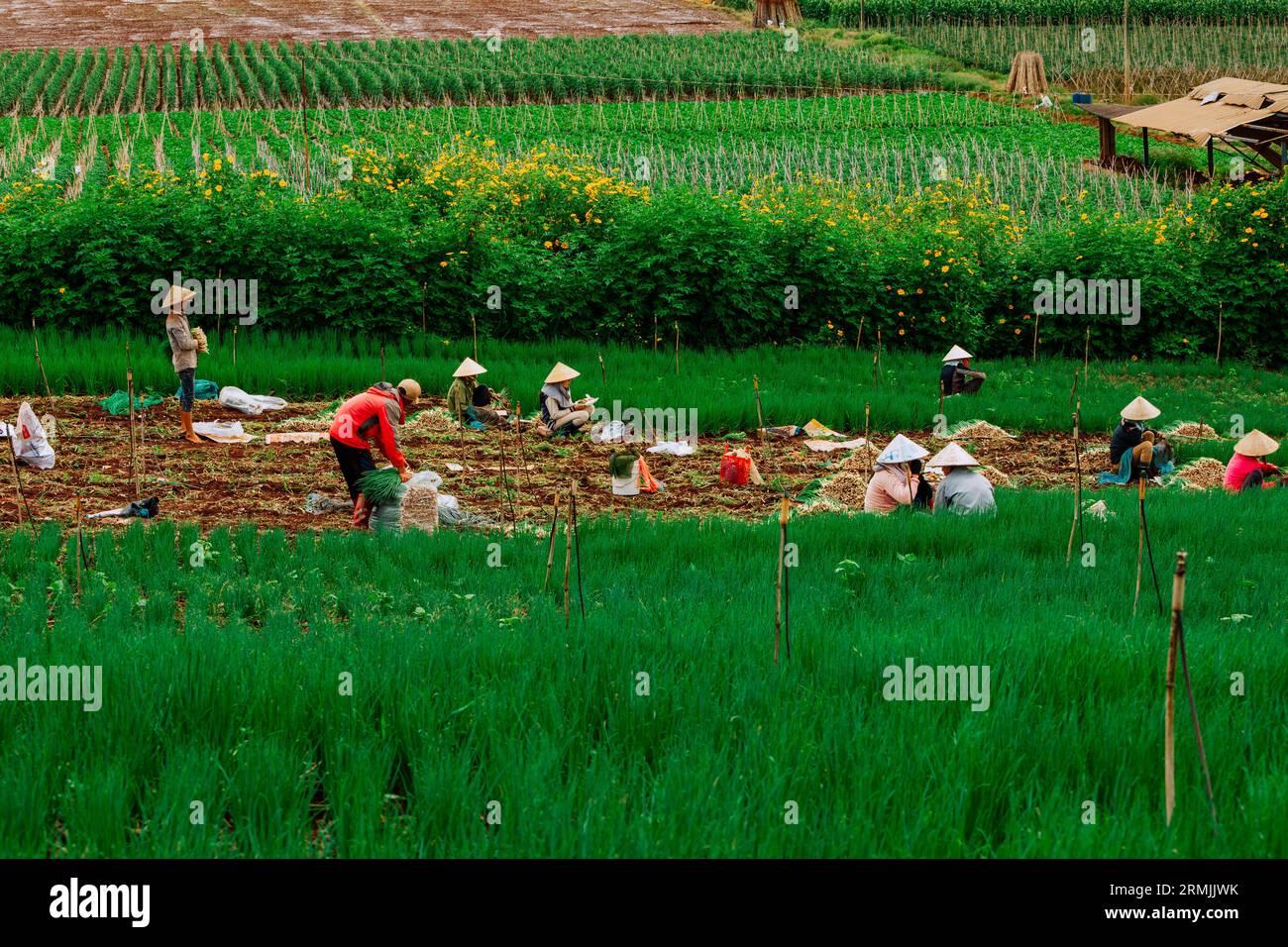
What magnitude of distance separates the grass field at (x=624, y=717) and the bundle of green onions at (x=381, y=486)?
172 cm

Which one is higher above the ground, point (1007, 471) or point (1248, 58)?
point (1248, 58)

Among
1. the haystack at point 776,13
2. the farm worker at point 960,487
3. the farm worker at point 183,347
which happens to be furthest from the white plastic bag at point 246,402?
the haystack at point 776,13

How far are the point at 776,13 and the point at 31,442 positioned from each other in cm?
5989

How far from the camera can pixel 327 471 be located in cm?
1288

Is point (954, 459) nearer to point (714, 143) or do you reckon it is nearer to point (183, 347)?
point (183, 347)

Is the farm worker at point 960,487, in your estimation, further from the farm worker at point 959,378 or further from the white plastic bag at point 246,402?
the white plastic bag at point 246,402

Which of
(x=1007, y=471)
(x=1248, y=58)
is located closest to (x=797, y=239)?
(x=1007, y=471)

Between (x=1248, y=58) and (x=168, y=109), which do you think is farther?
(x=1248, y=58)

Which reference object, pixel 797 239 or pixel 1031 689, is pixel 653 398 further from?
pixel 1031 689

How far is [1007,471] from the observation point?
13.9m

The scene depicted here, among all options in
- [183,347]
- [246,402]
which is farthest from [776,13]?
[183,347]

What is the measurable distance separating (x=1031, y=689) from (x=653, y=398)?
10.3 m
